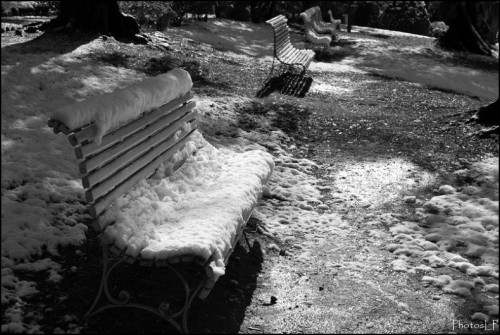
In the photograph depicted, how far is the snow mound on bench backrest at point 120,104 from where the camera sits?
282 cm

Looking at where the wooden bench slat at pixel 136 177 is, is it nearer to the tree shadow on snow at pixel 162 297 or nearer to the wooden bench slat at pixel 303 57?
the tree shadow on snow at pixel 162 297

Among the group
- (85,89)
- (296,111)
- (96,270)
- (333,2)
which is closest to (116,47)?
(85,89)

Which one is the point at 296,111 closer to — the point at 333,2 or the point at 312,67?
the point at 312,67

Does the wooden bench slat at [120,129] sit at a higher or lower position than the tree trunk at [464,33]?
higher

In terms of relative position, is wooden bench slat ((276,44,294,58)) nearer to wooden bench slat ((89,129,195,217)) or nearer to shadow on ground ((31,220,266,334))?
wooden bench slat ((89,129,195,217))

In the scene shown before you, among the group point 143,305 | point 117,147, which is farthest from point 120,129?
point 143,305

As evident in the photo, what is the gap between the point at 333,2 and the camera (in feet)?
67.3

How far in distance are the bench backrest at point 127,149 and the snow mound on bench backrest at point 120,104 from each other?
1.8 inches

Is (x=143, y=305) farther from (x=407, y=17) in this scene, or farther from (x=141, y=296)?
(x=407, y=17)

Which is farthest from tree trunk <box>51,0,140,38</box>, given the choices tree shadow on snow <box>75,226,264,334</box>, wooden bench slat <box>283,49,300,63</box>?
tree shadow on snow <box>75,226,264,334</box>

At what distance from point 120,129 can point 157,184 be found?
0.68m

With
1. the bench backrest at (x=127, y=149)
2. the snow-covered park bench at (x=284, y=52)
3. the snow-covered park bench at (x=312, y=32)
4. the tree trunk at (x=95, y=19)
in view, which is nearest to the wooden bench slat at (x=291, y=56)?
the snow-covered park bench at (x=284, y=52)

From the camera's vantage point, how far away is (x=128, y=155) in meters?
3.44

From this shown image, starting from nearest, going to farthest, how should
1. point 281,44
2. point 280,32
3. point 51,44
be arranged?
point 51,44
point 280,32
point 281,44
